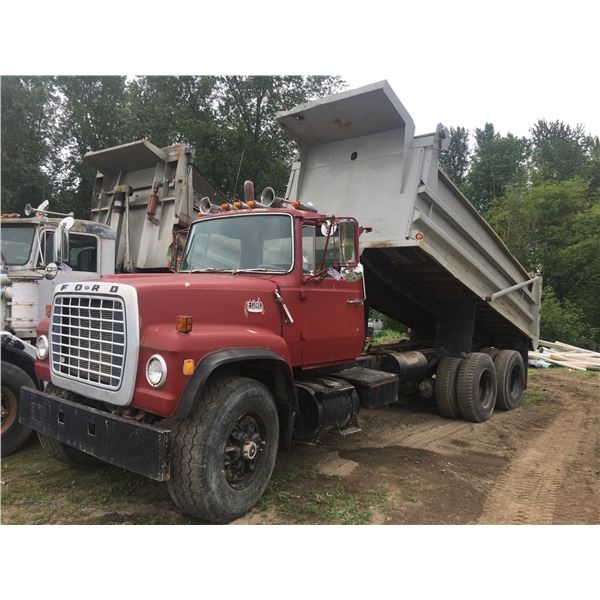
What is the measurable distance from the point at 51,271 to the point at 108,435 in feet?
9.39

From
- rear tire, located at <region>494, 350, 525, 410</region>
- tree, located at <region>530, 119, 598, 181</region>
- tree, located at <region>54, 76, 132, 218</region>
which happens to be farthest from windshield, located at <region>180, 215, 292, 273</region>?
tree, located at <region>530, 119, 598, 181</region>

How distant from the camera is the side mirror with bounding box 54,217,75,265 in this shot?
500cm

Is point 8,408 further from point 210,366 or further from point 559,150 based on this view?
point 559,150

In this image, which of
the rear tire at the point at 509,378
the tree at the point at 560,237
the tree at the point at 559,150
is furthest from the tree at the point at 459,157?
the rear tire at the point at 509,378

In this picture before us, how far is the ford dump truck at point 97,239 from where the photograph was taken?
4531 mm

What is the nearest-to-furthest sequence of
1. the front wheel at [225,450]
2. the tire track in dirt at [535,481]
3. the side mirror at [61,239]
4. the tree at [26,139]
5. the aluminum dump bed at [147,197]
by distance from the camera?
1. the front wheel at [225,450]
2. the tire track in dirt at [535,481]
3. the side mirror at [61,239]
4. the aluminum dump bed at [147,197]
5. the tree at [26,139]

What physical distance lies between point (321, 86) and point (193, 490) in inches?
689

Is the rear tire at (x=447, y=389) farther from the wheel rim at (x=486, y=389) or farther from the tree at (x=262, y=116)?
the tree at (x=262, y=116)

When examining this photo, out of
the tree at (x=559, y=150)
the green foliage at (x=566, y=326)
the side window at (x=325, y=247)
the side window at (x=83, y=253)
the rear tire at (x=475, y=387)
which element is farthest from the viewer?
the tree at (x=559, y=150)

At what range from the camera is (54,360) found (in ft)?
11.6

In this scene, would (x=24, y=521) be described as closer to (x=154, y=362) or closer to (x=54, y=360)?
(x=54, y=360)

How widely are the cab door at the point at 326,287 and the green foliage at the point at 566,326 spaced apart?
15030 millimetres

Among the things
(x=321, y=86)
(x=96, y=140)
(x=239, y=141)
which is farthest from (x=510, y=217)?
(x=96, y=140)

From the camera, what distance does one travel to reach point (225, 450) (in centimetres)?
320
